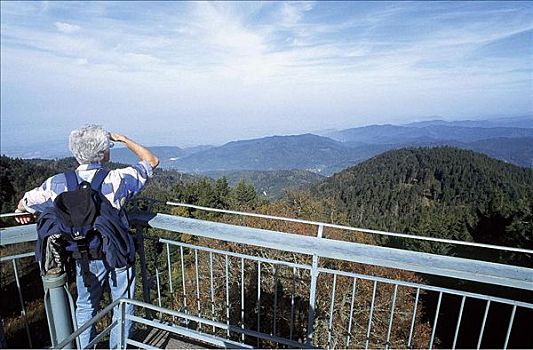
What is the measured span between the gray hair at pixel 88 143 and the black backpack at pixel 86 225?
11 cm

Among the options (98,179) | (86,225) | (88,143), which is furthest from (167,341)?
(88,143)

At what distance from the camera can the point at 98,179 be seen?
2.15m

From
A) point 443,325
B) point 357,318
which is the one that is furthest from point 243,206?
point 357,318

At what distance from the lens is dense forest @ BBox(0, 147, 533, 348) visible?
12.8 metres

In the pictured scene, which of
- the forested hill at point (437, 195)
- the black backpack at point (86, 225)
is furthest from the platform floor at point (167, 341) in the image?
the forested hill at point (437, 195)

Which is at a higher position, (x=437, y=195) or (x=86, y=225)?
(x=86, y=225)

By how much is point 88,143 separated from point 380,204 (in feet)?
241

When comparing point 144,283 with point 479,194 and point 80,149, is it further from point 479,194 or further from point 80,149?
point 479,194

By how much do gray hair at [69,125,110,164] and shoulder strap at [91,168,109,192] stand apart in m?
0.10

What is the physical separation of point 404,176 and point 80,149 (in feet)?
302

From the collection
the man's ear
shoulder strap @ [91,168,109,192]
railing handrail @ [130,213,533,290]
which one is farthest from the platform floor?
the man's ear

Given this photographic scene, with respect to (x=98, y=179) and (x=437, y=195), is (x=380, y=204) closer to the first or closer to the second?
(x=437, y=195)

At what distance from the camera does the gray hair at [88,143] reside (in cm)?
217

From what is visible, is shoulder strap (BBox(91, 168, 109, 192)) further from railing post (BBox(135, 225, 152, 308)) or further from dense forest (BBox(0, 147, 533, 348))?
railing post (BBox(135, 225, 152, 308))
